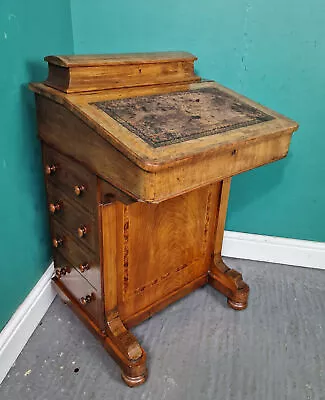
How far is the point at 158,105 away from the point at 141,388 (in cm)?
102

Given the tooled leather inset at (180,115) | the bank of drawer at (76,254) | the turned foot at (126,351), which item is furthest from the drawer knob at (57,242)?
the tooled leather inset at (180,115)

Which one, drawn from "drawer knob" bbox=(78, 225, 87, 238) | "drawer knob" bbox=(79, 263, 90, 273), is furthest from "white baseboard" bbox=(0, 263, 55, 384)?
"drawer knob" bbox=(78, 225, 87, 238)

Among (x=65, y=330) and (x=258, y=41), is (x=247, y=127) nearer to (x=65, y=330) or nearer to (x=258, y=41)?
(x=258, y=41)

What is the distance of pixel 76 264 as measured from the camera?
5.23 ft

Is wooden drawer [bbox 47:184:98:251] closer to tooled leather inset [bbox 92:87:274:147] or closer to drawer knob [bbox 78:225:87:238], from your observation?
drawer knob [bbox 78:225:87:238]

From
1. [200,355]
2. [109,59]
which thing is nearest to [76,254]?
[200,355]

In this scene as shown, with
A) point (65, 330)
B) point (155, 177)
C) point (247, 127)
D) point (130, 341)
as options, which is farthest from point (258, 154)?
point (65, 330)

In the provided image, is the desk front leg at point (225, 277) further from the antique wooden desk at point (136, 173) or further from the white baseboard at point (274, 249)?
the white baseboard at point (274, 249)

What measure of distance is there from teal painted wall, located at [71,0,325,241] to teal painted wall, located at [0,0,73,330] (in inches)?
7.8

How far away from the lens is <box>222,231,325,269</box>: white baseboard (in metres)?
2.09

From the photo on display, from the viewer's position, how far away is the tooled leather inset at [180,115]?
43.1 inches

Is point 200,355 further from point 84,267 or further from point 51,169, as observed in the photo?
point 51,169

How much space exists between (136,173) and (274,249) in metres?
1.35

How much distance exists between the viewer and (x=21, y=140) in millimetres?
1455
